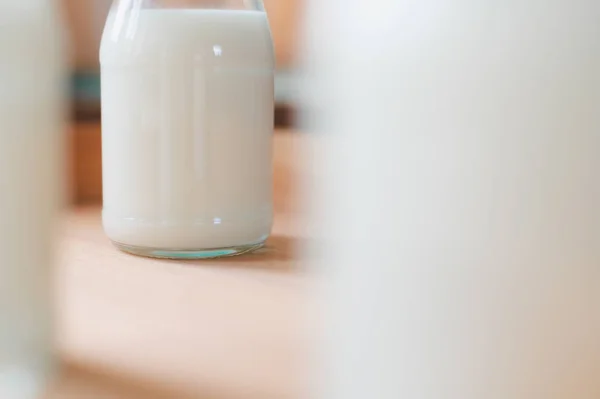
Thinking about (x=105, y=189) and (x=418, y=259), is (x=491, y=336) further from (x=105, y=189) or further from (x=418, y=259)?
(x=105, y=189)

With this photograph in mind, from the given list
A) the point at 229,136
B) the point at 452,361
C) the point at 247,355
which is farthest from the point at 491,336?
the point at 229,136

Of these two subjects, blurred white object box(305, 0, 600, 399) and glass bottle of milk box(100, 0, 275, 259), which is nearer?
blurred white object box(305, 0, 600, 399)

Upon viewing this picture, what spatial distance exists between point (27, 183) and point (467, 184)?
130 millimetres

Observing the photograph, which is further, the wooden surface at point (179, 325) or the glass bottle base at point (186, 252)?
the glass bottle base at point (186, 252)

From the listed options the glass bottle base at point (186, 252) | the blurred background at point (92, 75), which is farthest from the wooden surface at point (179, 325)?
the blurred background at point (92, 75)

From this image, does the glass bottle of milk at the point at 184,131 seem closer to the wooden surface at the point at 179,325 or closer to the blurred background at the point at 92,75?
the wooden surface at the point at 179,325

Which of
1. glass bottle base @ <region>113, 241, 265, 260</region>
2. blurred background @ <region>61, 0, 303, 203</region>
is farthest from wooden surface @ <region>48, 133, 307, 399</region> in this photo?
blurred background @ <region>61, 0, 303, 203</region>

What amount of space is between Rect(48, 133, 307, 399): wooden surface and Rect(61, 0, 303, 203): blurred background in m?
0.18

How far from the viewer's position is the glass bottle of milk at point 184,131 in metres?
0.42

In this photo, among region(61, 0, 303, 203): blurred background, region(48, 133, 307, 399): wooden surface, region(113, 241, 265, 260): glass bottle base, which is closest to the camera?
region(48, 133, 307, 399): wooden surface

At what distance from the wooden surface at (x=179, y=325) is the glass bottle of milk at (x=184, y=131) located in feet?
0.06

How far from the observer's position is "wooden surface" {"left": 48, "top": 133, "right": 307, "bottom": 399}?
0.22 meters

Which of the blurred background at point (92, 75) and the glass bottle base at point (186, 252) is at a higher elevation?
the blurred background at point (92, 75)

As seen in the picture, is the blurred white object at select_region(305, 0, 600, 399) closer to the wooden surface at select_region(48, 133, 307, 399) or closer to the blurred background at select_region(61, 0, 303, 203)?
the wooden surface at select_region(48, 133, 307, 399)
